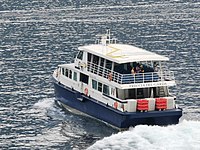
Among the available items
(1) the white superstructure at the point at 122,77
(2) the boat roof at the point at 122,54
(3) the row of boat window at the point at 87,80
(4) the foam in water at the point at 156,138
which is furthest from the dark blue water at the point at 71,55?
(2) the boat roof at the point at 122,54

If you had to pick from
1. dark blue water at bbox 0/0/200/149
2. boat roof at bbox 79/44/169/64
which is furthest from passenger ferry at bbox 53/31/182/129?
dark blue water at bbox 0/0/200/149

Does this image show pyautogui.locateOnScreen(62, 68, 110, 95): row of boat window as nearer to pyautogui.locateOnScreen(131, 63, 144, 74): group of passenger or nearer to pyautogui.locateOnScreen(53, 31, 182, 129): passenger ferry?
pyautogui.locateOnScreen(53, 31, 182, 129): passenger ferry

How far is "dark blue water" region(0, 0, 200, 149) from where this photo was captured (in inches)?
2530

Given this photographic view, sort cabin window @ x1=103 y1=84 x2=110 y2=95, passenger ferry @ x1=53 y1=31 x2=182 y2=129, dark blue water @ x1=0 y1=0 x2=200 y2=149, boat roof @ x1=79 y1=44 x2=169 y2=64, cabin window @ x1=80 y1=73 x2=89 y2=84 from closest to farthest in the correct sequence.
Answer: dark blue water @ x1=0 y1=0 x2=200 y2=149
passenger ferry @ x1=53 y1=31 x2=182 y2=129
boat roof @ x1=79 y1=44 x2=169 y2=64
cabin window @ x1=103 y1=84 x2=110 y2=95
cabin window @ x1=80 y1=73 x2=89 y2=84

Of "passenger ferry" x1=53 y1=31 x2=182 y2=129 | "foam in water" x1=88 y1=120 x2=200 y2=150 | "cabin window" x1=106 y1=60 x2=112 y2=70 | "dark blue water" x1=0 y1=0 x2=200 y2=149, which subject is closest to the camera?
"foam in water" x1=88 y1=120 x2=200 y2=150

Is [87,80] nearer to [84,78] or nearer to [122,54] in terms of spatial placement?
[84,78]

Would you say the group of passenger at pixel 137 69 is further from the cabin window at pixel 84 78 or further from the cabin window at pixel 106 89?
the cabin window at pixel 84 78

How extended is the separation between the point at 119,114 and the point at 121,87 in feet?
7.73

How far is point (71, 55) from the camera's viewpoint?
10312 centimetres

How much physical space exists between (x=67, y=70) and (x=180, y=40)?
1547 inches

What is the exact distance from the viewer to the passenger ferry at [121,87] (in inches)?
2574

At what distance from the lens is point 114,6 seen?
504ft

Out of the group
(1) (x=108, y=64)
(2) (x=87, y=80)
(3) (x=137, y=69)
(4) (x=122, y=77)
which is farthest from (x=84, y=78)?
(4) (x=122, y=77)

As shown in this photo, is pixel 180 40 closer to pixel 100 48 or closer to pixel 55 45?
pixel 55 45
